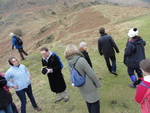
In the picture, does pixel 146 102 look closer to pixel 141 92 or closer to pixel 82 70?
pixel 141 92

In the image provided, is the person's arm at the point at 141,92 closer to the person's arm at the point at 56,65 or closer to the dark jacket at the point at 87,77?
the dark jacket at the point at 87,77

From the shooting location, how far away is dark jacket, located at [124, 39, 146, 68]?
3.80m

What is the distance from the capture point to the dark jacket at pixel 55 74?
4018 millimetres

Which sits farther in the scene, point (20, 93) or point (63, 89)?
point (63, 89)

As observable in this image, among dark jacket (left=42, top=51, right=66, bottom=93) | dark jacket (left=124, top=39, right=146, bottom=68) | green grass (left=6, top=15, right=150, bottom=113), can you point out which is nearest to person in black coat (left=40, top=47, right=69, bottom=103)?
dark jacket (left=42, top=51, right=66, bottom=93)

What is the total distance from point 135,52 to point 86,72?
1.83 meters

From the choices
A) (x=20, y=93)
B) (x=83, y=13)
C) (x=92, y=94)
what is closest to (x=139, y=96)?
(x=92, y=94)

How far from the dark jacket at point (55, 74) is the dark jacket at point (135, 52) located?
2002 mm

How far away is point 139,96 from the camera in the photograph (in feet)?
7.30

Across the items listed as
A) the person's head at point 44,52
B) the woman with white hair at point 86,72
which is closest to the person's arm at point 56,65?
the person's head at point 44,52

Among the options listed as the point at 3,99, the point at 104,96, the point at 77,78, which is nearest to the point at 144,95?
the point at 77,78

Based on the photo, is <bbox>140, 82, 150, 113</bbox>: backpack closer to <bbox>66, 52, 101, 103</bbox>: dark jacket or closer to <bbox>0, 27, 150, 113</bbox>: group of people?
<bbox>0, 27, 150, 113</bbox>: group of people

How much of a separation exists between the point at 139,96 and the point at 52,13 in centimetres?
4151

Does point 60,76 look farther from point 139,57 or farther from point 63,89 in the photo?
point 139,57
